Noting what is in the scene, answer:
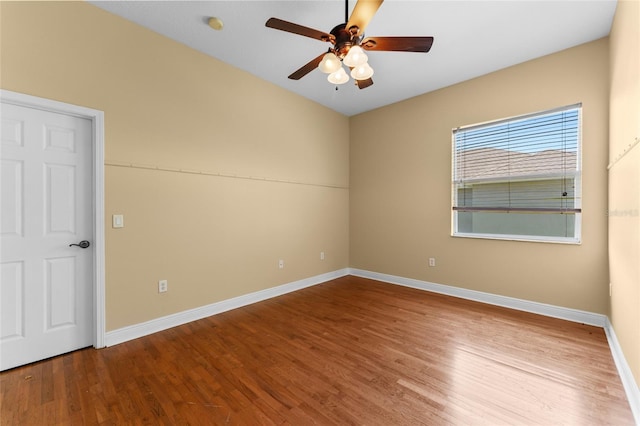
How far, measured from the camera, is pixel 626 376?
1.88 meters

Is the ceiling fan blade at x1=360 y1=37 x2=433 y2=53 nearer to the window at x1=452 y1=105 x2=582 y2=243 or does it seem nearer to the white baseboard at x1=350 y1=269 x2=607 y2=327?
the window at x1=452 y1=105 x2=582 y2=243

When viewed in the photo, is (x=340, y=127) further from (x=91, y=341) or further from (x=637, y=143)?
(x=91, y=341)

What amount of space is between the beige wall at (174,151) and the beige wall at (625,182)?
3487 mm

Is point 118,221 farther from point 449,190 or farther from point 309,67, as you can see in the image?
point 449,190

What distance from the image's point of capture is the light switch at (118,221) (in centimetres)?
250

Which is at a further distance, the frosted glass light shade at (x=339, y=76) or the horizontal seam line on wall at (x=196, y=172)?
the horizontal seam line on wall at (x=196, y=172)

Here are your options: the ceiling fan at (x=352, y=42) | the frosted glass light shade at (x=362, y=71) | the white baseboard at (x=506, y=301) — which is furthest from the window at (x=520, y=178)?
the frosted glass light shade at (x=362, y=71)

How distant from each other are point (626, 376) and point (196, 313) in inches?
149

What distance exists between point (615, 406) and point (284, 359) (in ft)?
7.40

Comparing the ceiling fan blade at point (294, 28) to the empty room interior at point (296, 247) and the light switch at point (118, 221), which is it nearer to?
the empty room interior at point (296, 247)

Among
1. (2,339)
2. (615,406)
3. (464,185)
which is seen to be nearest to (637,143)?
(615,406)

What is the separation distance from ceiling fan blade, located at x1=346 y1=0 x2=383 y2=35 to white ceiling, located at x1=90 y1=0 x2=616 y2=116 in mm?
699

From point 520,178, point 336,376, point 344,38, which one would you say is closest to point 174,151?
point 344,38

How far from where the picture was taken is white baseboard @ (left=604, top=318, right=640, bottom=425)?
1614 millimetres
